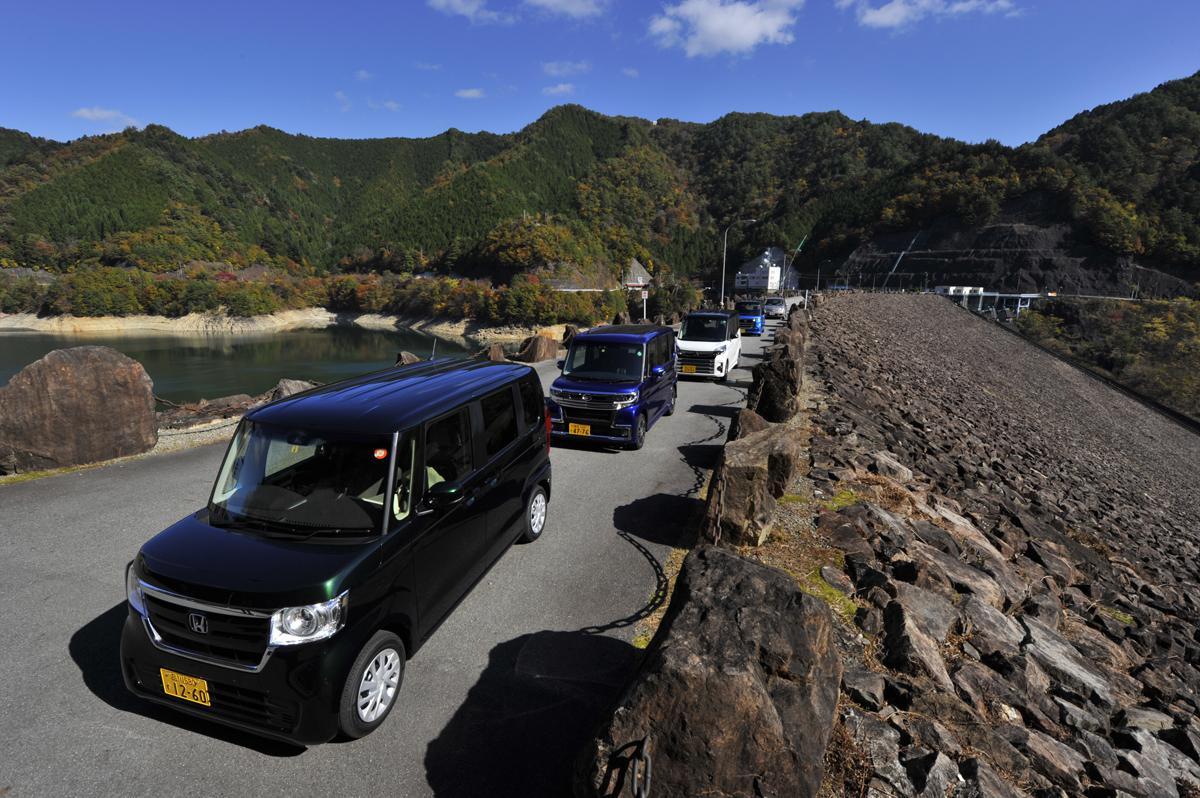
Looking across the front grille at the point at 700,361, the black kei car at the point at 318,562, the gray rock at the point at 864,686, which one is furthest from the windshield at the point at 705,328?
the gray rock at the point at 864,686

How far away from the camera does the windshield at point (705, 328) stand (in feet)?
62.2

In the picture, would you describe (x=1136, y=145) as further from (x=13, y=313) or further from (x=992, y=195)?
(x=13, y=313)

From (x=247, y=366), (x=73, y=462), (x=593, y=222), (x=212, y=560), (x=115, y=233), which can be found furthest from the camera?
(x=593, y=222)

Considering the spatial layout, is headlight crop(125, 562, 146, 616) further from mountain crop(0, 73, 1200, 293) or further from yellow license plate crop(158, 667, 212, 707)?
mountain crop(0, 73, 1200, 293)

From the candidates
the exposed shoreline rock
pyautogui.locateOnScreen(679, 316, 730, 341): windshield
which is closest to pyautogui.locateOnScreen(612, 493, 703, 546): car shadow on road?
pyautogui.locateOnScreen(679, 316, 730, 341): windshield

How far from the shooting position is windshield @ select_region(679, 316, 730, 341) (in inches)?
747

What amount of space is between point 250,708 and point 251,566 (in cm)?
88

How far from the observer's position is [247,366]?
59062 millimetres

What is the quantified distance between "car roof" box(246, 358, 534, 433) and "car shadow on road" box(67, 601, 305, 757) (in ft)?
7.31

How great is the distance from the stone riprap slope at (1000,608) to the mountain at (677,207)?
303 ft

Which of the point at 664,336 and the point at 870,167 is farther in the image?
the point at 870,167

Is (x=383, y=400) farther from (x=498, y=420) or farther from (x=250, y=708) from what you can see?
(x=250, y=708)

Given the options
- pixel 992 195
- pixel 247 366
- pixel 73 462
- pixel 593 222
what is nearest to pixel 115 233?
pixel 247 366

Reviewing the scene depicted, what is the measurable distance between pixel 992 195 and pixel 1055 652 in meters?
121
